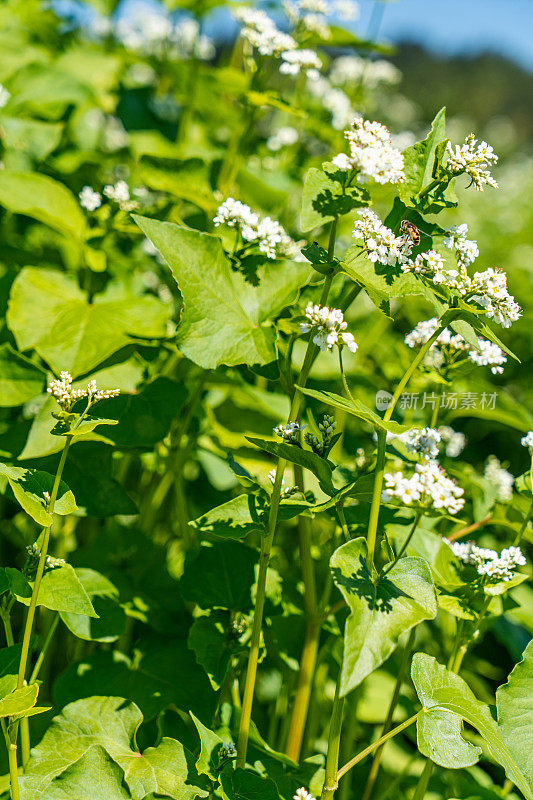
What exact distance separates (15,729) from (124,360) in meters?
0.78

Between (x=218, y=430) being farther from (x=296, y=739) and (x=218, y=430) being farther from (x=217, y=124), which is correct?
(x=217, y=124)

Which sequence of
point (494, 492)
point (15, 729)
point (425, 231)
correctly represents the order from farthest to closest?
point (494, 492), point (425, 231), point (15, 729)

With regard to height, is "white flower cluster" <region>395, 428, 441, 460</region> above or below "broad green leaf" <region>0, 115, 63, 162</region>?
above

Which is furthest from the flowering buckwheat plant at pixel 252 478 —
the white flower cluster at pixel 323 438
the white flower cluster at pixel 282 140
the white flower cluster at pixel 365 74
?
the white flower cluster at pixel 365 74

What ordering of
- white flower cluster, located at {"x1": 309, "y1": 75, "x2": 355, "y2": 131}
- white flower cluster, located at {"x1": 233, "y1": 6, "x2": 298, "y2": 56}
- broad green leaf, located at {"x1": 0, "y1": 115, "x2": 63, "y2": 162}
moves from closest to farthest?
white flower cluster, located at {"x1": 233, "y1": 6, "x2": 298, "y2": 56}, broad green leaf, located at {"x1": 0, "y1": 115, "x2": 63, "y2": 162}, white flower cluster, located at {"x1": 309, "y1": 75, "x2": 355, "y2": 131}

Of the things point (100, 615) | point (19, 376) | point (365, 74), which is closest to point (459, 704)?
point (100, 615)

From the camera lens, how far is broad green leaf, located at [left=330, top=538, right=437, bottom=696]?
933 millimetres

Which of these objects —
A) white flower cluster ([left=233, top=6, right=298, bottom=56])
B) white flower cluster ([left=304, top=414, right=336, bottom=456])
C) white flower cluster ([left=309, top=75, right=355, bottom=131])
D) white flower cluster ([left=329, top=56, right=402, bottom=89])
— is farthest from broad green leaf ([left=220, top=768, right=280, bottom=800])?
white flower cluster ([left=329, top=56, right=402, bottom=89])

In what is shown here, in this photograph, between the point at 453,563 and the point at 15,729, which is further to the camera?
the point at 453,563

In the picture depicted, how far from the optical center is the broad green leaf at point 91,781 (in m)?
1.12

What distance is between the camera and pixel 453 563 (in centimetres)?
131

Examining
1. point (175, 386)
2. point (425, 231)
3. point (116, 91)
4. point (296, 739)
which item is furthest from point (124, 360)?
point (116, 91)

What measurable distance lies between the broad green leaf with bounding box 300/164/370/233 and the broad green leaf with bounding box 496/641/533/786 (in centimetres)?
81

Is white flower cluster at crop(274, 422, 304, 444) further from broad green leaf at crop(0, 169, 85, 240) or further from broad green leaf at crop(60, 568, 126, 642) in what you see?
broad green leaf at crop(0, 169, 85, 240)
